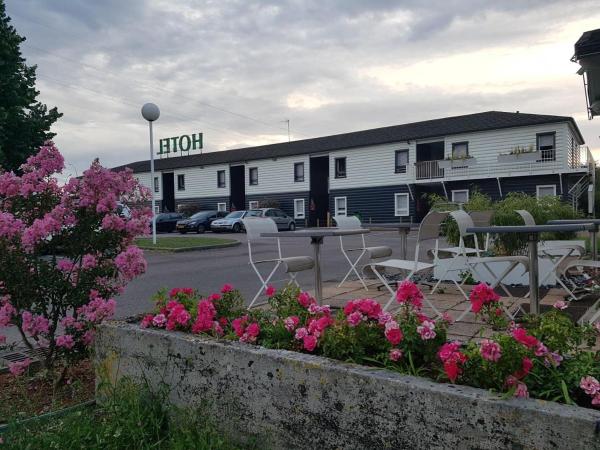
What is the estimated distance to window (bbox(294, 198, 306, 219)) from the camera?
3900 centimetres

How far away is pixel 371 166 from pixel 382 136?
2.63 meters

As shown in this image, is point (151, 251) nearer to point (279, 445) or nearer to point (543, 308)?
point (543, 308)

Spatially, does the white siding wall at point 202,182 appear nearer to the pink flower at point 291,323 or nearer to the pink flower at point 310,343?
the pink flower at point 291,323

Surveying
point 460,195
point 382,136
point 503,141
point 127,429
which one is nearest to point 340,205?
point 382,136

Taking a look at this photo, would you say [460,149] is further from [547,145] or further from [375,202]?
[375,202]

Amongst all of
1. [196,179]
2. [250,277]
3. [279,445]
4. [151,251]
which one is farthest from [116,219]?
[196,179]

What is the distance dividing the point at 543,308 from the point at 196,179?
42.4 meters

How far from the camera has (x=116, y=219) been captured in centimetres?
337

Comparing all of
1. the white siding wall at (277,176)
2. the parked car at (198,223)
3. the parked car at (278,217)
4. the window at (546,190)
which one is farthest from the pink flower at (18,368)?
the white siding wall at (277,176)

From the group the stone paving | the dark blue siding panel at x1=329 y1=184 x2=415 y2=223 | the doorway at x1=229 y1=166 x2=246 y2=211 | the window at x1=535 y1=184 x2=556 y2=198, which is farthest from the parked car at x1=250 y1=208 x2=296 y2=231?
the stone paving

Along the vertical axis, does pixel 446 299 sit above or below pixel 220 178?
below

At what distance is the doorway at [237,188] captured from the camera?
43.2 metres

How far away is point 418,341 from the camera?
7.64ft

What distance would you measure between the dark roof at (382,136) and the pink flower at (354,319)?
86.8ft
